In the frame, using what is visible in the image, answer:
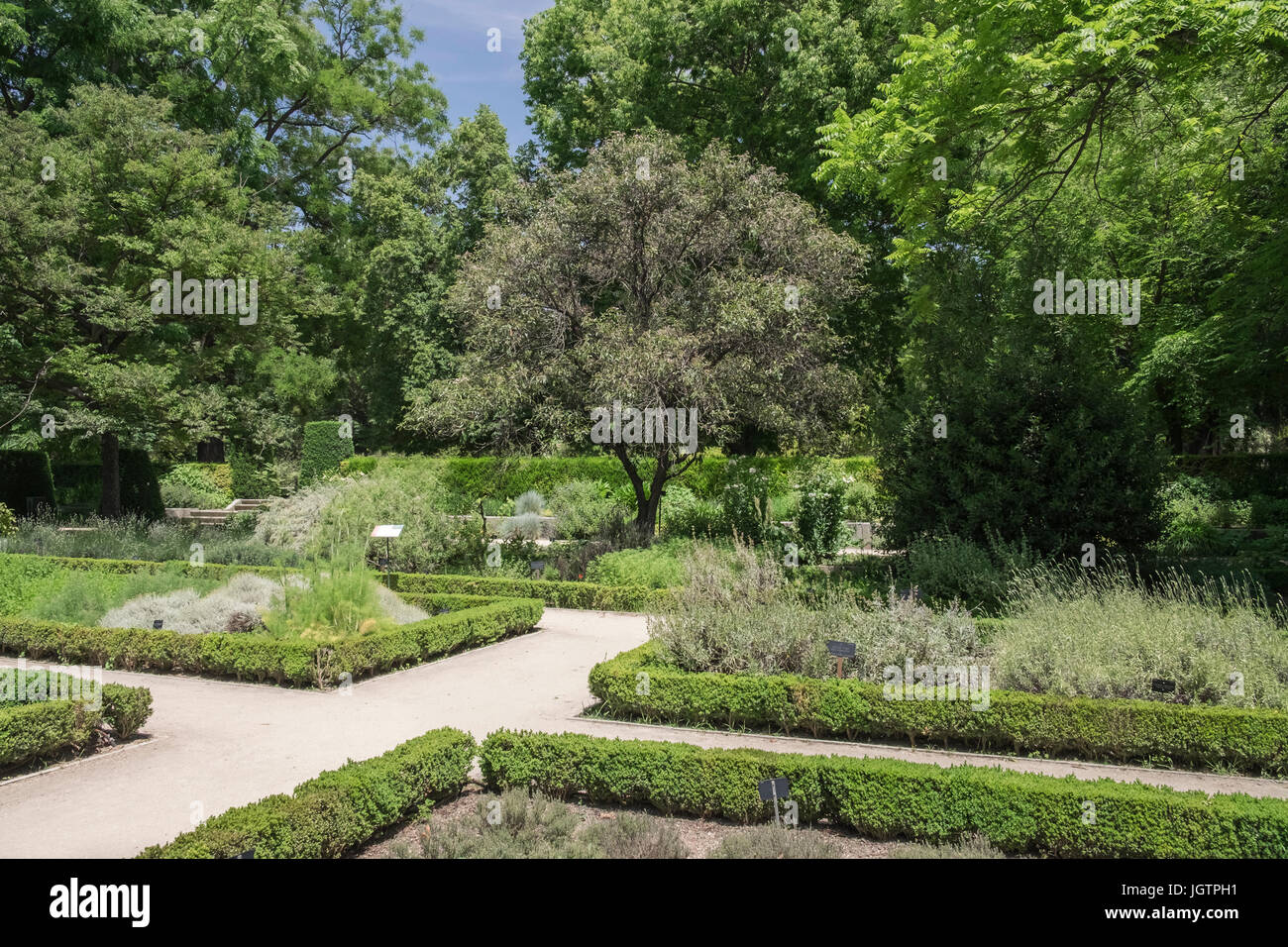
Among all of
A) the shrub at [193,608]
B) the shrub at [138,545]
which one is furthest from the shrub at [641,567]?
the shrub at [138,545]

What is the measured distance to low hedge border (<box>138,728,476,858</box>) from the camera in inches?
157

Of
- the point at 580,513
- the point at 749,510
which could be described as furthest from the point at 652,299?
the point at 580,513

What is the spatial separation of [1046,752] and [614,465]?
1781cm

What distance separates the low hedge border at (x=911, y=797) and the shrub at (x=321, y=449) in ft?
80.0

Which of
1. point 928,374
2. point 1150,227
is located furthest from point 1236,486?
point 928,374

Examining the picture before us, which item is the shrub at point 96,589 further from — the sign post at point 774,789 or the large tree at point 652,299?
the sign post at point 774,789

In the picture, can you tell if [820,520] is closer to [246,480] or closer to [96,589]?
[96,589]

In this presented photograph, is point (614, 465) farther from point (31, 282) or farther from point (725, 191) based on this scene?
point (31, 282)

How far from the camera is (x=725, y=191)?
43.5 ft

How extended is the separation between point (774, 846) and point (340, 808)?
2.30m

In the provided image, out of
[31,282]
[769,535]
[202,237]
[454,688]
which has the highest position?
[202,237]

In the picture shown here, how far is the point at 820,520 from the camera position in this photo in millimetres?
13445

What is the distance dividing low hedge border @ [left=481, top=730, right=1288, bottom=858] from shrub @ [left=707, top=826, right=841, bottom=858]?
0.40 m

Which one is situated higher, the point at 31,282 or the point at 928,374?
the point at 31,282
